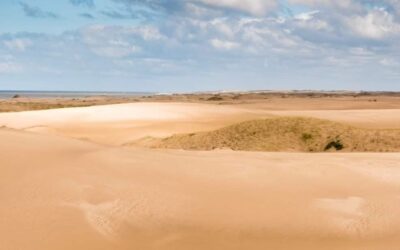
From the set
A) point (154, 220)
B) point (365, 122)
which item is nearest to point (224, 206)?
point (154, 220)

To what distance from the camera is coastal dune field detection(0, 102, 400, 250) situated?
6.73m

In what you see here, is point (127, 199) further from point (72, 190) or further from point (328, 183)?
point (328, 183)

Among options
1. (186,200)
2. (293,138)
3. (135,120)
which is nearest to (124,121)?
(135,120)

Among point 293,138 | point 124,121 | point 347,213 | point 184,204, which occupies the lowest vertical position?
point 124,121

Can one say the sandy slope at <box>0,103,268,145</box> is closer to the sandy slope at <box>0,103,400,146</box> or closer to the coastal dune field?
the sandy slope at <box>0,103,400,146</box>

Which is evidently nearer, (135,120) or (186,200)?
(186,200)

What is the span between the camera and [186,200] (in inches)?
298

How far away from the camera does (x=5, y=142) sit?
979cm

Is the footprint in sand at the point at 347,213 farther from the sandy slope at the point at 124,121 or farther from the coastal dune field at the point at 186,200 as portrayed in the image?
the sandy slope at the point at 124,121

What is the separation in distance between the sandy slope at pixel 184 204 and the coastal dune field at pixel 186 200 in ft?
0.04

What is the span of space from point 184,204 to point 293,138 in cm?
1495

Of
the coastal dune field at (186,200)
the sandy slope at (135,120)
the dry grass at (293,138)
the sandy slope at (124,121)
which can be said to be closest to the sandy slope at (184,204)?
the coastal dune field at (186,200)

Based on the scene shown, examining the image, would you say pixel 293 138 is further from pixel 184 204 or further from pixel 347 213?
pixel 184 204

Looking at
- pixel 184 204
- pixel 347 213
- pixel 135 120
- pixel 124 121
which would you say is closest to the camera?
pixel 184 204
